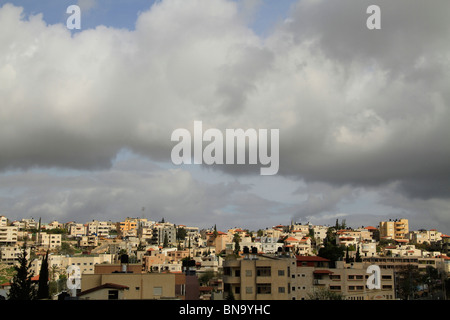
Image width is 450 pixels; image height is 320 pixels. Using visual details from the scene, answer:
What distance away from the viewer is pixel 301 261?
74.6m

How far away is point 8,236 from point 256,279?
152247mm

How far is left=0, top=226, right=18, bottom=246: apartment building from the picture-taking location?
600 feet

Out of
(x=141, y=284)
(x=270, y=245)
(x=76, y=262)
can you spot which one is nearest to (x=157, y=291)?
(x=141, y=284)

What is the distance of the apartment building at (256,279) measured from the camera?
5369 centimetres

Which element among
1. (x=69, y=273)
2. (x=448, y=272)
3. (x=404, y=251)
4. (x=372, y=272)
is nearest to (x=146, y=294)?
(x=372, y=272)

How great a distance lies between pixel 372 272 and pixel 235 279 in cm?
3026

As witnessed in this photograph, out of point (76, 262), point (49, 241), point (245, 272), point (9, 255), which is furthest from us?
point (49, 241)

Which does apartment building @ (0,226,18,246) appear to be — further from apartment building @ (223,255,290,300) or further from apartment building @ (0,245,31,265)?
apartment building @ (223,255,290,300)

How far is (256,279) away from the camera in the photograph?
54.0 metres

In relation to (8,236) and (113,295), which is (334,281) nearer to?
(113,295)

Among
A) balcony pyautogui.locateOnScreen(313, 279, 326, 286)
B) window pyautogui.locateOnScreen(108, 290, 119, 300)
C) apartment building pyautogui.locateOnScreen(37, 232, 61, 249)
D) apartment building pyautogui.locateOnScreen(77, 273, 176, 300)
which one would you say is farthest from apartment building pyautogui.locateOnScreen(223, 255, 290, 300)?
apartment building pyautogui.locateOnScreen(37, 232, 61, 249)

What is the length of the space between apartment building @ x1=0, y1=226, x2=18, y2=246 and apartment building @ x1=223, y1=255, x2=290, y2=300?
491 ft

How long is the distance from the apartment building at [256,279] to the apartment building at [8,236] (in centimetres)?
14952
